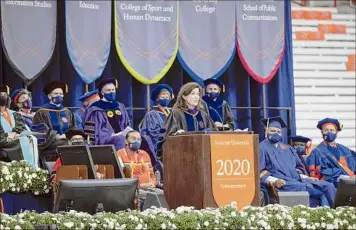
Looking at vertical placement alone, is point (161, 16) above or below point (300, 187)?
above

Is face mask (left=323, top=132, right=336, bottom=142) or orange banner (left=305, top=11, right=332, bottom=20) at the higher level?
orange banner (left=305, top=11, right=332, bottom=20)

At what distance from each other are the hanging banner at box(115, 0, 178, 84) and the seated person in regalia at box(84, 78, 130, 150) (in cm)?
166

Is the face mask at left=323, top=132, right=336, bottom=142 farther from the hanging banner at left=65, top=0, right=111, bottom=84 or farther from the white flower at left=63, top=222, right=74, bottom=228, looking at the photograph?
the white flower at left=63, top=222, right=74, bottom=228

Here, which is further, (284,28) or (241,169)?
(284,28)

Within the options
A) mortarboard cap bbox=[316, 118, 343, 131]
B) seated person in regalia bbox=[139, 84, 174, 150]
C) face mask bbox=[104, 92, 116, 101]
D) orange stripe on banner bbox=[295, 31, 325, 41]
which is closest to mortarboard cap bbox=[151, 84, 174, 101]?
seated person in regalia bbox=[139, 84, 174, 150]

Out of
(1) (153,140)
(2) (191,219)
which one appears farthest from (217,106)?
(2) (191,219)

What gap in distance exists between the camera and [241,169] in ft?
19.3

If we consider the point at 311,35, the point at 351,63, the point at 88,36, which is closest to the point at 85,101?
the point at 88,36

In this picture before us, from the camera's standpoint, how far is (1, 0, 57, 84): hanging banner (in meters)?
11.3

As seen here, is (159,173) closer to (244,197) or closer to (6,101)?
(6,101)

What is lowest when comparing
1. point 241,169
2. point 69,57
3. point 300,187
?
point 300,187

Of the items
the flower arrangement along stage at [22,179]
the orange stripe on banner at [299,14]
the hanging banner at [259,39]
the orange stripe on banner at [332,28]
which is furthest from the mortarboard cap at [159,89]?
the orange stripe on banner at [332,28]

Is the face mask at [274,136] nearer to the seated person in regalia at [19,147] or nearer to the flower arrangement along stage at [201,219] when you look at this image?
the seated person in regalia at [19,147]

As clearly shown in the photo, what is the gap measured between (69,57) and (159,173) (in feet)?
11.6
